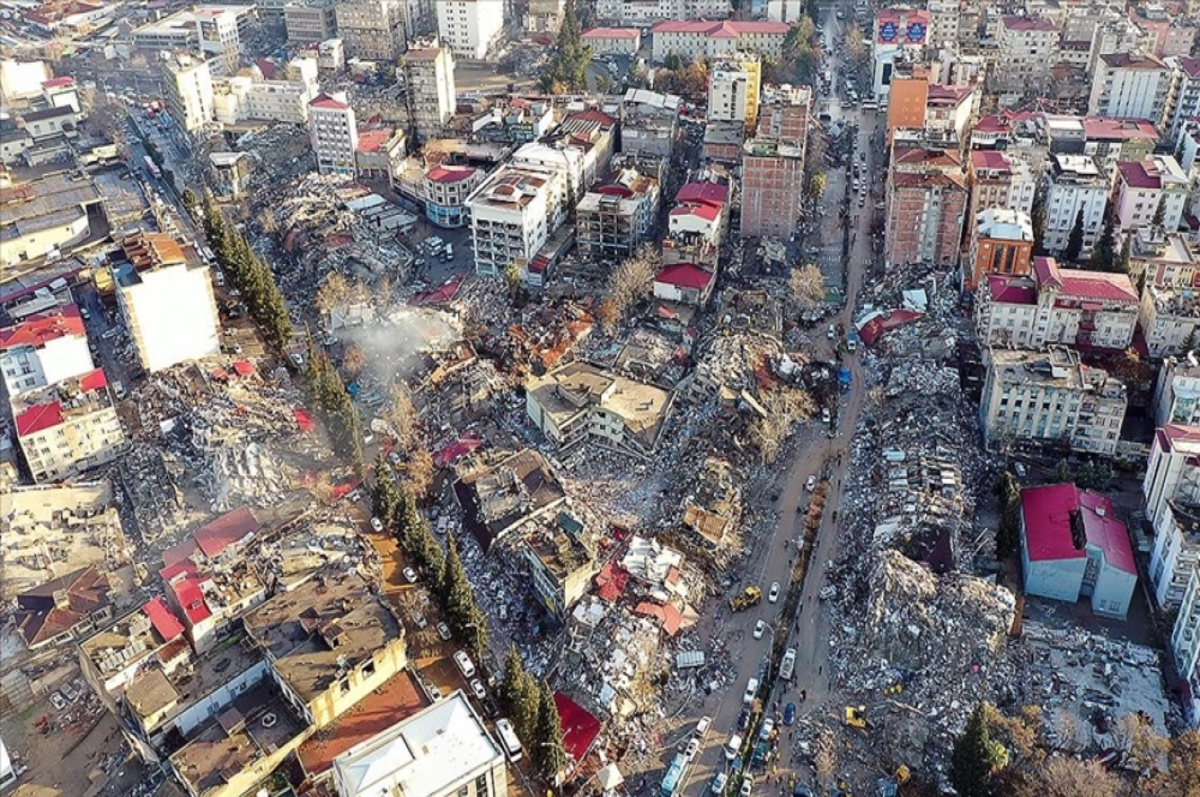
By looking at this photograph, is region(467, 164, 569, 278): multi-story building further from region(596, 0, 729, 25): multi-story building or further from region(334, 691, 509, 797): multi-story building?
region(596, 0, 729, 25): multi-story building

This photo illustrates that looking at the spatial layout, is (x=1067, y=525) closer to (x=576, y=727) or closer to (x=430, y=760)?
(x=576, y=727)

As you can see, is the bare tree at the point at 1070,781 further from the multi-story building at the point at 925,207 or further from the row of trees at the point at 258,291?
the row of trees at the point at 258,291

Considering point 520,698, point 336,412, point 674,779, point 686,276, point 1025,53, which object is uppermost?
point 1025,53

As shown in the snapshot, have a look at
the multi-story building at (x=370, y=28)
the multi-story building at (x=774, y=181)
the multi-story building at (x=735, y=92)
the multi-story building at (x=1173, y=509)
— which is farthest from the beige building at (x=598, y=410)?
the multi-story building at (x=370, y=28)

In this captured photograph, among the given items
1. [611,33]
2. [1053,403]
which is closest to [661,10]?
[611,33]

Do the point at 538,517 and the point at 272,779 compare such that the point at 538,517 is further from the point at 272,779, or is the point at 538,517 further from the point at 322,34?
the point at 322,34

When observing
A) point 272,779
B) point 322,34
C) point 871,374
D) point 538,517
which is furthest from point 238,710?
point 322,34
